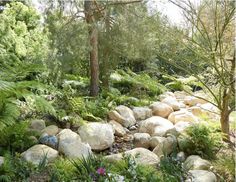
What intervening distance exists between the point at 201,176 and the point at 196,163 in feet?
1.02

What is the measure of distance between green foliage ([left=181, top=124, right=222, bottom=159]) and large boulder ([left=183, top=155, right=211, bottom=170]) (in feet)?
0.50

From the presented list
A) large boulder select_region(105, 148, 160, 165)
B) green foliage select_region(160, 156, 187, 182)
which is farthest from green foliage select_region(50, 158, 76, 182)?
green foliage select_region(160, 156, 187, 182)

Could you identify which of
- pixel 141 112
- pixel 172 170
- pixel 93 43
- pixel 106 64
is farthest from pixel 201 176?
pixel 106 64

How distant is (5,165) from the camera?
3.48 meters

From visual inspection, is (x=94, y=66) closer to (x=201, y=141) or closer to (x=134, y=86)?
(x=134, y=86)

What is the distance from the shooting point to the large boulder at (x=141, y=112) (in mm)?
6117

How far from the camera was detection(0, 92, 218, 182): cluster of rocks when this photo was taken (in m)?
3.88

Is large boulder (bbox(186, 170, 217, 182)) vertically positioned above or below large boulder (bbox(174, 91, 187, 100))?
below

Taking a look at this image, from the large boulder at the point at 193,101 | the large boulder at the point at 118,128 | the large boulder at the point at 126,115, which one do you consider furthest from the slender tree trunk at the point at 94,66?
the large boulder at the point at 193,101

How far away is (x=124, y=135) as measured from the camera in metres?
5.22

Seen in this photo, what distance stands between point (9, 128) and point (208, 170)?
2469 mm

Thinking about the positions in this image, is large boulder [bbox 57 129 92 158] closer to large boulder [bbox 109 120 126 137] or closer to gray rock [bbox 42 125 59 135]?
gray rock [bbox 42 125 59 135]

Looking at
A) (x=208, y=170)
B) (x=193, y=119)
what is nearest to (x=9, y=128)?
(x=208, y=170)

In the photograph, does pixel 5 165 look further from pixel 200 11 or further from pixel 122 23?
pixel 122 23
